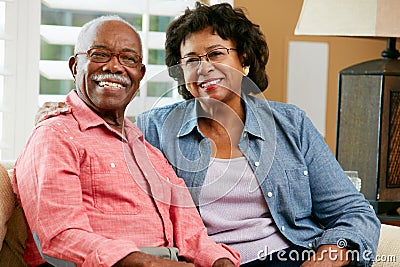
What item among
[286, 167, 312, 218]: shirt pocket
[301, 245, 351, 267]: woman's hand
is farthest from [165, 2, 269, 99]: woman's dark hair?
[301, 245, 351, 267]: woman's hand

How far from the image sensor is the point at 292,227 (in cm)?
203

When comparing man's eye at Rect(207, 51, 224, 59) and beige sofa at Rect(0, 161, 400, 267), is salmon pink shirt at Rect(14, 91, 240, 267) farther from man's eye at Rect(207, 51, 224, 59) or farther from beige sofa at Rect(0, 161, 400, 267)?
man's eye at Rect(207, 51, 224, 59)

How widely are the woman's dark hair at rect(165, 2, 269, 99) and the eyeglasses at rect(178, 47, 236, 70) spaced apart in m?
0.03

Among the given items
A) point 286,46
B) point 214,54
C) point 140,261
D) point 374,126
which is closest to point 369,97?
point 374,126

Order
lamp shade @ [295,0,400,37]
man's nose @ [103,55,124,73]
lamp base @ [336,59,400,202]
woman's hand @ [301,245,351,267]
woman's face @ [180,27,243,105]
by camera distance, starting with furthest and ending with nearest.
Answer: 1. lamp base @ [336,59,400,202]
2. lamp shade @ [295,0,400,37]
3. woman's face @ [180,27,243,105]
4. woman's hand @ [301,245,351,267]
5. man's nose @ [103,55,124,73]

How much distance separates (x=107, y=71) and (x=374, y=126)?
121 cm

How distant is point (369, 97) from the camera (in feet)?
8.69

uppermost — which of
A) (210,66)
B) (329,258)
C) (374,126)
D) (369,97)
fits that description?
(210,66)

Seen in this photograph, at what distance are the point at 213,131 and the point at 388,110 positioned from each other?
0.84 metres

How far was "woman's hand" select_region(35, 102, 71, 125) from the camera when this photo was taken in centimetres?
175

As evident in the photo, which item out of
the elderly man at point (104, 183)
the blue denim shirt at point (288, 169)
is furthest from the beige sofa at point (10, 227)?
the blue denim shirt at point (288, 169)

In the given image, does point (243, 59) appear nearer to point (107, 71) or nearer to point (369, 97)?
point (107, 71)

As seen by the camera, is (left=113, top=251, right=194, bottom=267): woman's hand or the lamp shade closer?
(left=113, top=251, right=194, bottom=267): woman's hand

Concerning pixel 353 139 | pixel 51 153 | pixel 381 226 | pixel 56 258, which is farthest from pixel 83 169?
pixel 353 139
